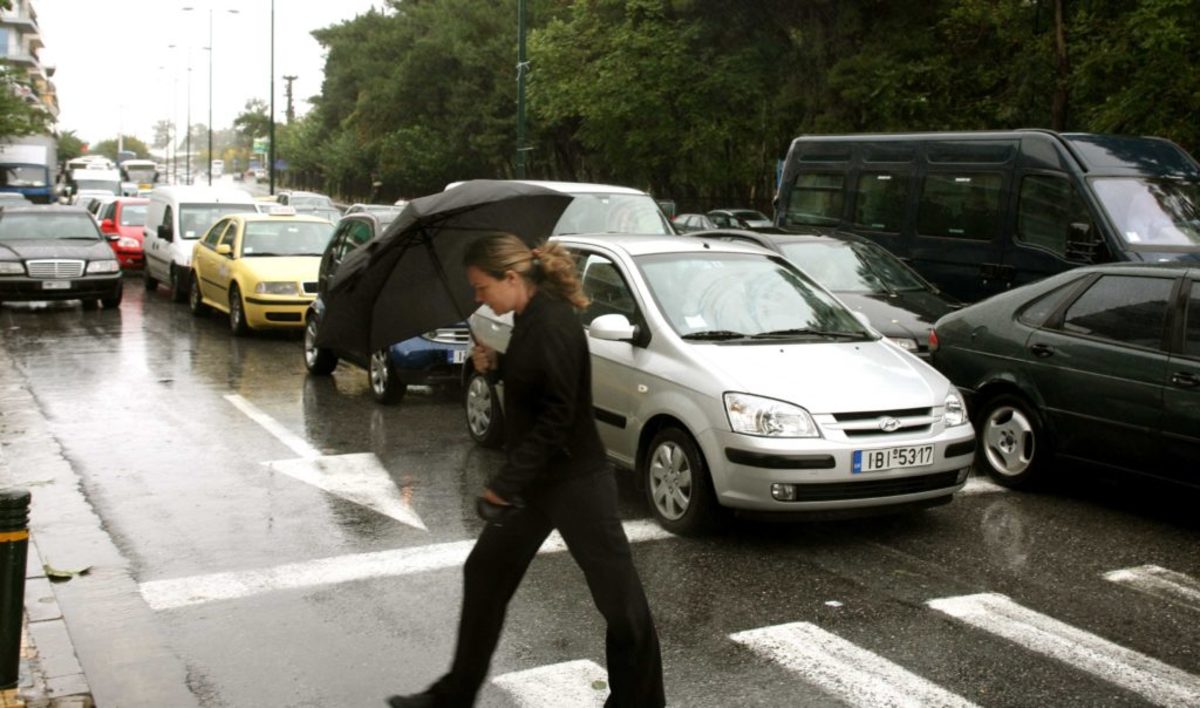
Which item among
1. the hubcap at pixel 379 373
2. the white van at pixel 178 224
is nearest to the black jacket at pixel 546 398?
the hubcap at pixel 379 373

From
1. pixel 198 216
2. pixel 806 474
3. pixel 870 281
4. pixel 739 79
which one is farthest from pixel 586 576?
pixel 739 79

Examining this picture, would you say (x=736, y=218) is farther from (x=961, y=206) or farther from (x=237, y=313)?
(x=961, y=206)

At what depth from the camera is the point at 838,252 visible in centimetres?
1284

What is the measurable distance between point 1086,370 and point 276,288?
10.7 metres

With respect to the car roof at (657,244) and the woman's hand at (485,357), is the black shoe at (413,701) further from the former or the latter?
the car roof at (657,244)

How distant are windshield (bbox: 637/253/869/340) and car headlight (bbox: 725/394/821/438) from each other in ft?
2.53

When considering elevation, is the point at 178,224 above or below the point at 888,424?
above

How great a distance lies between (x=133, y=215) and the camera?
27953 millimetres

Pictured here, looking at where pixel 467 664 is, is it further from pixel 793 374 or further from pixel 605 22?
pixel 605 22

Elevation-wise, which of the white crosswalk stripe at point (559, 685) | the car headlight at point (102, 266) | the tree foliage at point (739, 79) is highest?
the tree foliage at point (739, 79)

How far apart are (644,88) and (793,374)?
30348mm

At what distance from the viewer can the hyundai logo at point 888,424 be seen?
22.8ft

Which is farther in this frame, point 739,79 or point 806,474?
point 739,79

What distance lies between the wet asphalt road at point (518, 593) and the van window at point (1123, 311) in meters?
0.92
